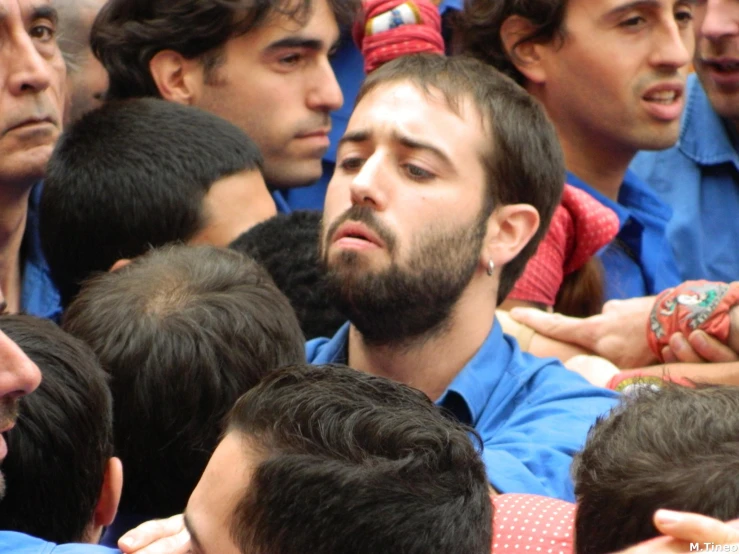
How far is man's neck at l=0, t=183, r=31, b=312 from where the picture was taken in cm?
341

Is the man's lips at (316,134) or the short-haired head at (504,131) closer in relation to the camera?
the short-haired head at (504,131)

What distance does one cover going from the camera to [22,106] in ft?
11.0

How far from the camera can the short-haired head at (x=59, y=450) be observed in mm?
1913

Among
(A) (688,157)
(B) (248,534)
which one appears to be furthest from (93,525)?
(A) (688,157)

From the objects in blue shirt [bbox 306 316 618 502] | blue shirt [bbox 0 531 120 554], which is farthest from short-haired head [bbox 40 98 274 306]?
blue shirt [bbox 0 531 120 554]

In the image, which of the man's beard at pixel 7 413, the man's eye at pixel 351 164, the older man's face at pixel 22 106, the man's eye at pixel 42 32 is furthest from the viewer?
the man's eye at pixel 42 32

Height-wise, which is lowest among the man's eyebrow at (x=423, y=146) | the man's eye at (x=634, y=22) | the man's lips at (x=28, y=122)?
the man's lips at (x=28, y=122)

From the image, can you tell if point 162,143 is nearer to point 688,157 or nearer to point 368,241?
point 368,241

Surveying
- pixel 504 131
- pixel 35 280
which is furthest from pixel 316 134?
pixel 504 131

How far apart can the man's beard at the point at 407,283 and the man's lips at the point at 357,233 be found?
11mm

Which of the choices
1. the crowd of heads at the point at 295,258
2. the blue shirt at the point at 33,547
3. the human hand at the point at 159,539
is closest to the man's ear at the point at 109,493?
the crowd of heads at the point at 295,258

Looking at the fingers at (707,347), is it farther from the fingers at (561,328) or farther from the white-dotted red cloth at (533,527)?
the white-dotted red cloth at (533,527)

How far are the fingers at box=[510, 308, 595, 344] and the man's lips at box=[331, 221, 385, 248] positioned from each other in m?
0.57

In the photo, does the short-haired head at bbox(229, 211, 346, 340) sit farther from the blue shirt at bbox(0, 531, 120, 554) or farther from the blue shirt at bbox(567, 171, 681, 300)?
the blue shirt at bbox(0, 531, 120, 554)
